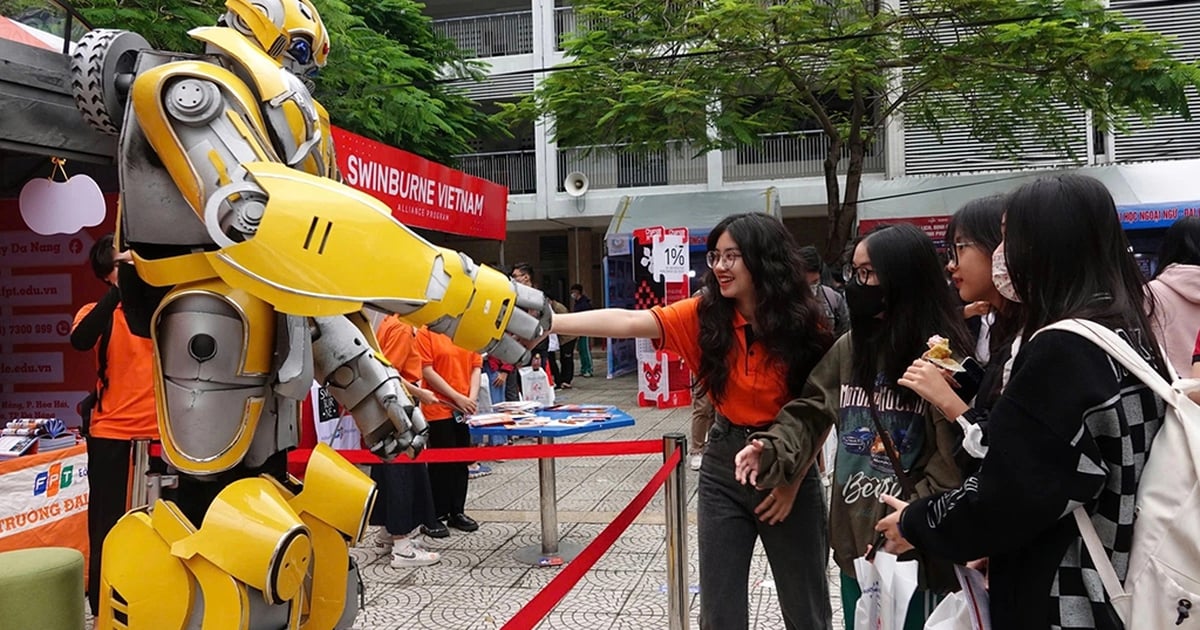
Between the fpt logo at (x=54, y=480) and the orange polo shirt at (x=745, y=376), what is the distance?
132 inches

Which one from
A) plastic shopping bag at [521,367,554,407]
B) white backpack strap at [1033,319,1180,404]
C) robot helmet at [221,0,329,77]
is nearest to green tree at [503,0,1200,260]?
plastic shopping bag at [521,367,554,407]

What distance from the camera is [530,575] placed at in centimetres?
451

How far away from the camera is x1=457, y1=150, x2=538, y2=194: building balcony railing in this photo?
18.7 meters

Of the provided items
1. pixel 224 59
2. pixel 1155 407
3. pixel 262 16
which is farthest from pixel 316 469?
pixel 1155 407

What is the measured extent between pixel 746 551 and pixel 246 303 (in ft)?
5.28

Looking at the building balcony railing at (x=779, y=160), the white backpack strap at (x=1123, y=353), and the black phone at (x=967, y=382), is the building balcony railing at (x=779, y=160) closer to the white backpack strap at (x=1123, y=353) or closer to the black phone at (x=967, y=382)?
the black phone at (x=967, y=382)

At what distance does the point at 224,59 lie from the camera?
2180mm

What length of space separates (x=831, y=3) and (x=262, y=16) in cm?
952

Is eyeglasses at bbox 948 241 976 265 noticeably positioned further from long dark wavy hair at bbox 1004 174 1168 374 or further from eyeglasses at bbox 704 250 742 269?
long dark wavy hair at bbox 1004 174 1168 374

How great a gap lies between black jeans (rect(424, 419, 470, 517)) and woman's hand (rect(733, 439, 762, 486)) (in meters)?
3.17

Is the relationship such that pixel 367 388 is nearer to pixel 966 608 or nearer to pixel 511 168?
pixel 966 608

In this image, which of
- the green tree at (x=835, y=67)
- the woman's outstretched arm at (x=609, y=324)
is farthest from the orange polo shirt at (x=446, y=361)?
the green tree at (x=835, y=67)

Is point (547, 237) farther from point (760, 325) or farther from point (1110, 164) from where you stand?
point (760, 325)

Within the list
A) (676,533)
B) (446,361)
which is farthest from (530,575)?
(676,533)
